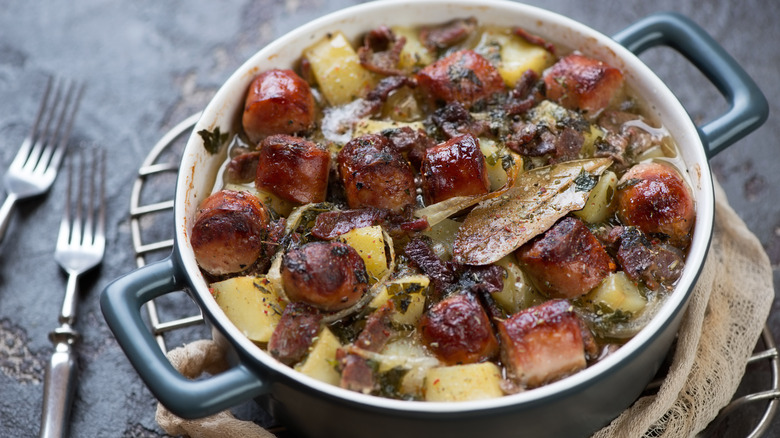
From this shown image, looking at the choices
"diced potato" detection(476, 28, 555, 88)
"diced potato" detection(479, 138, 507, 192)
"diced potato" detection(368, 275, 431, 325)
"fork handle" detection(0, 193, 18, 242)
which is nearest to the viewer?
"diced potato" detection(368, 275, 431, 325)

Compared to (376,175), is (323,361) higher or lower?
lower

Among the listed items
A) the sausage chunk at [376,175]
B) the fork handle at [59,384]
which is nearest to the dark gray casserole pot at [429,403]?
the sausage chunk at [376,175]

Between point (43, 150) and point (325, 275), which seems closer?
point (325, 275)

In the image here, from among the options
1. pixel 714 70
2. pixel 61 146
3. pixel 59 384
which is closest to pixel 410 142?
pixel 714 70

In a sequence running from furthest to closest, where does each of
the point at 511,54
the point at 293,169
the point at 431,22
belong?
1. the point at 431,22
2. the point at 511,54
3. the point at 293,169

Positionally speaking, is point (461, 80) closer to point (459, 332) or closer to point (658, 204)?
point (658, 204)

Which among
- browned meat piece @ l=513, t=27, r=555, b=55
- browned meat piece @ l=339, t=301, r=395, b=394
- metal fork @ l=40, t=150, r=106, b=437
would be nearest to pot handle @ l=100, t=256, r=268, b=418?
browned meat piece @ l=339, t=301, r=395, b=394

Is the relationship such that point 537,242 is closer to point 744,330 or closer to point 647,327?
point 647,327

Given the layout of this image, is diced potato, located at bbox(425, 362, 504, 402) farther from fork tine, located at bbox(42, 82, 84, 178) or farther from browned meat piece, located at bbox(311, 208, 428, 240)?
fork tine, located at bbox(42, 82, 84, 178)
